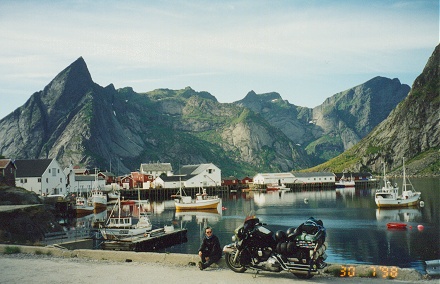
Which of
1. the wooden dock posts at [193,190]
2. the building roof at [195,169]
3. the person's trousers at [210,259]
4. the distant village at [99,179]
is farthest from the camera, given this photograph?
the building roof at [195,169]

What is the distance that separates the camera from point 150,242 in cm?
4747

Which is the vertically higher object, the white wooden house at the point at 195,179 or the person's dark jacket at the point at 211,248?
the white wooden house at the point at 195,179

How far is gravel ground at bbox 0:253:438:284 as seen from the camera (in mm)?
16609

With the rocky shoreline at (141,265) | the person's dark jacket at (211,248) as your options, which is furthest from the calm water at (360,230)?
the person's dark jacket at (211,248)

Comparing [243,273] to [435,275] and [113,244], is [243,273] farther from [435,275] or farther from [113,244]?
[113,244]

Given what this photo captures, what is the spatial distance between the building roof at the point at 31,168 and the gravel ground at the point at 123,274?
105315 millimetres

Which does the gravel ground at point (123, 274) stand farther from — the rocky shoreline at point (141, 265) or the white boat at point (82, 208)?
the white boat at point (82, 208)

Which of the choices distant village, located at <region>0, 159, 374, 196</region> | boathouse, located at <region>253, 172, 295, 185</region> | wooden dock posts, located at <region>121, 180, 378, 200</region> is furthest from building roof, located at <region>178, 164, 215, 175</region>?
boathouse, located at <region>253, 172, 295, 185</region>

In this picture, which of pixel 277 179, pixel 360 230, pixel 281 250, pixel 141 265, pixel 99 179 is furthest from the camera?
pixel 277 179

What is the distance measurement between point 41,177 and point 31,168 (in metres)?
5.67

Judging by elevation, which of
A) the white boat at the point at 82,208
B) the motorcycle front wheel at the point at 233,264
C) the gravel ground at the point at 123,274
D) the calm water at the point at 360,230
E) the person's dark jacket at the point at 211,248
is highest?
the person's dark jacket at the point at 211,248

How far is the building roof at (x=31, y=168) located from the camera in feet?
389

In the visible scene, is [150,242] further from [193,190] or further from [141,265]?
[193,190]

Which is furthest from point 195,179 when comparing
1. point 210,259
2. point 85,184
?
point 210,259
